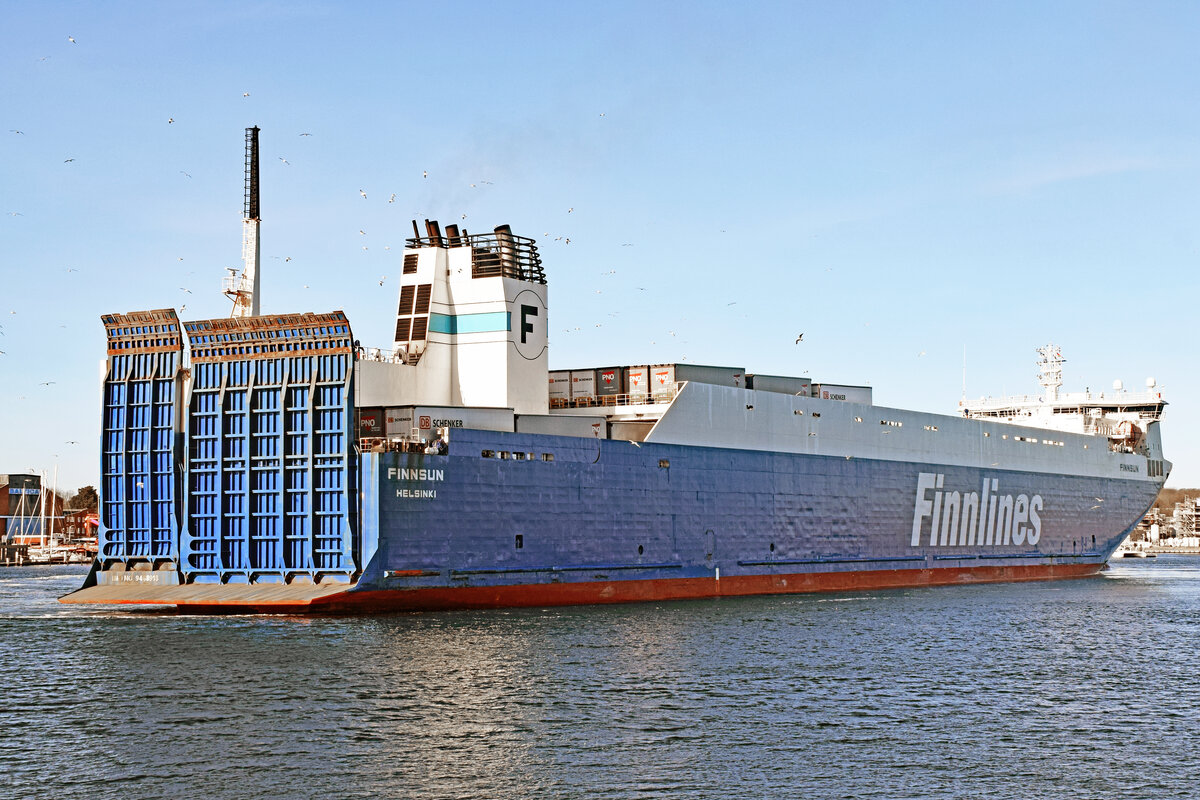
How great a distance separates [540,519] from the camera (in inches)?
1371

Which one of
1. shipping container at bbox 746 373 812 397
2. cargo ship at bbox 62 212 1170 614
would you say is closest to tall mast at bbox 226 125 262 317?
cargo ship at bbox 62 212 1170 614

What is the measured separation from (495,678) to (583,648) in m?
4.40

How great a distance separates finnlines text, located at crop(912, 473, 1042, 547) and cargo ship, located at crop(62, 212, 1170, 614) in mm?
183

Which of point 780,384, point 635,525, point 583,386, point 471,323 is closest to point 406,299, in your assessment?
point 471,323

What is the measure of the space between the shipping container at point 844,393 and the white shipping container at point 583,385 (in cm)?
1029

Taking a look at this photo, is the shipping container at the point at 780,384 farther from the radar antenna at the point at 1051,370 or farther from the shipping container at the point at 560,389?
the radar antenna at the point at 1051,370

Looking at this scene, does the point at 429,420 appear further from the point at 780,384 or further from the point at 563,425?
the point at 780,384

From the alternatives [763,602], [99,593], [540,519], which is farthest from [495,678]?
[763,602]

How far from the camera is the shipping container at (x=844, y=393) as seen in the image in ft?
157

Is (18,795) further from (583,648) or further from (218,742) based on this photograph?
(583,648)

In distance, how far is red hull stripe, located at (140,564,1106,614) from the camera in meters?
31.2

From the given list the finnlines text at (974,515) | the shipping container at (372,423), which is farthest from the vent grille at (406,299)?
the finnlines text at (974,515)

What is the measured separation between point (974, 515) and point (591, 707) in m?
35.0

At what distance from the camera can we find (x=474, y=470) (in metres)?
33.3
